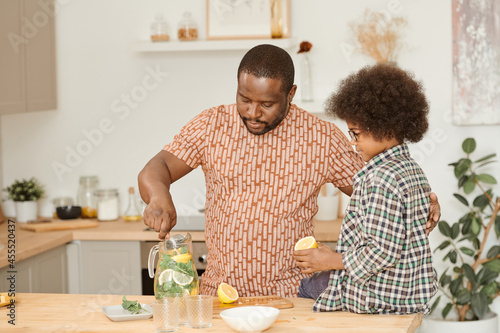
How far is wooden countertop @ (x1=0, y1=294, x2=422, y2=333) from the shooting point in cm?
172

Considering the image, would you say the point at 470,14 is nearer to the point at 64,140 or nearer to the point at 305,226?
the point at 305,226

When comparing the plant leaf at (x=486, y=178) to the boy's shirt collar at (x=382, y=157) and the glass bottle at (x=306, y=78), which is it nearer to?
the glass bottle at (x=306, y=78)

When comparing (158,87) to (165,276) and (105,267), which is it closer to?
(105,267)

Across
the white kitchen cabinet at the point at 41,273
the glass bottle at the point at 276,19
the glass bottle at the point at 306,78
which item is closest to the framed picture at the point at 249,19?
the glass bottle at the point at 276,19

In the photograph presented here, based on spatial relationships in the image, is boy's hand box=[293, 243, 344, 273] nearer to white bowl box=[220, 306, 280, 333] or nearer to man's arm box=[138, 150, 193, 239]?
white bowl box=[220, 306, 280, 333]

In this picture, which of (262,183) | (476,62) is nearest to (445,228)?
(476,62)

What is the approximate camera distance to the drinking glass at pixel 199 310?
1736mm

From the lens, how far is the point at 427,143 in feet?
11.9

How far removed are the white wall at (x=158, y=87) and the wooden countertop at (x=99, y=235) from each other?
489mm

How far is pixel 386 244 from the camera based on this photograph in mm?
1674

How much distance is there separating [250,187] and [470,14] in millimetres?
1897

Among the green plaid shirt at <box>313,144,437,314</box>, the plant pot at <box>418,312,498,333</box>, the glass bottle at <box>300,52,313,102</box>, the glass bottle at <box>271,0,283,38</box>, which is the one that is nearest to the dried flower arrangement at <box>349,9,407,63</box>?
the glass bottle at <box>300,52,313,102</box>

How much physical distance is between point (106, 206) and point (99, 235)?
1.14ft

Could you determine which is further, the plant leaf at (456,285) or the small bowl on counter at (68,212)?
the small bowl on counter at (68,212)
